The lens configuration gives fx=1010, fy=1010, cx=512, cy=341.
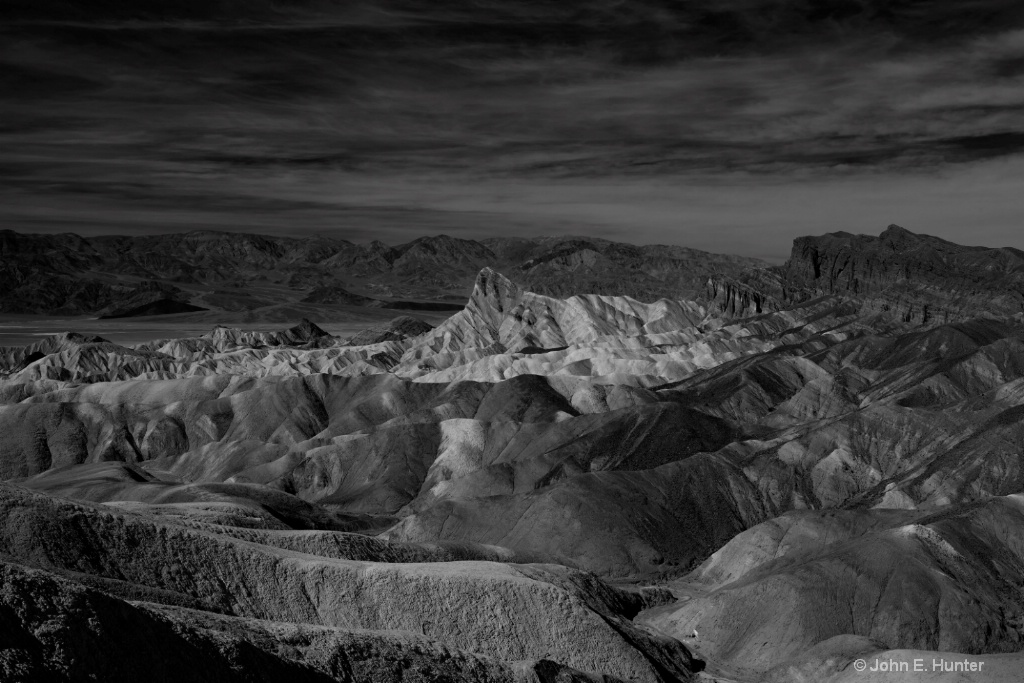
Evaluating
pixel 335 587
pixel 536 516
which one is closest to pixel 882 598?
pixel 536 516

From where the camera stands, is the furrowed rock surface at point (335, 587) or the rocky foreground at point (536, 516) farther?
the furrowed rock surface at point (335, 587)

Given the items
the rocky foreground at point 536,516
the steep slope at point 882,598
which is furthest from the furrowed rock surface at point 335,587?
the steep slope at point 882,598

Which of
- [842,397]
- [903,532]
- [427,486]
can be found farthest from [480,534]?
[842,397]

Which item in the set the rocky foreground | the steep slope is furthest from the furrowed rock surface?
the steep slope

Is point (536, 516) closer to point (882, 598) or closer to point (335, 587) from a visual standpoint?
point (882, 598)

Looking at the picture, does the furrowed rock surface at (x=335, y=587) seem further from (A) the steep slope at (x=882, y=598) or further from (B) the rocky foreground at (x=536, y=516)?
(A) the steep slope at (x=882, y=598)

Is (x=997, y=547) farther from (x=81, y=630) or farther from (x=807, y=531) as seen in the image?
(x=81, y=630)

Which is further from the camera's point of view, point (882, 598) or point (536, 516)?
point (536, 516)

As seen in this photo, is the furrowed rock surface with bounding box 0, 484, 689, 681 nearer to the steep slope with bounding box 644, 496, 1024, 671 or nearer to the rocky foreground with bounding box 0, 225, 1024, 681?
the rocky foreground with bounding box 0, 225, 1024, 681
